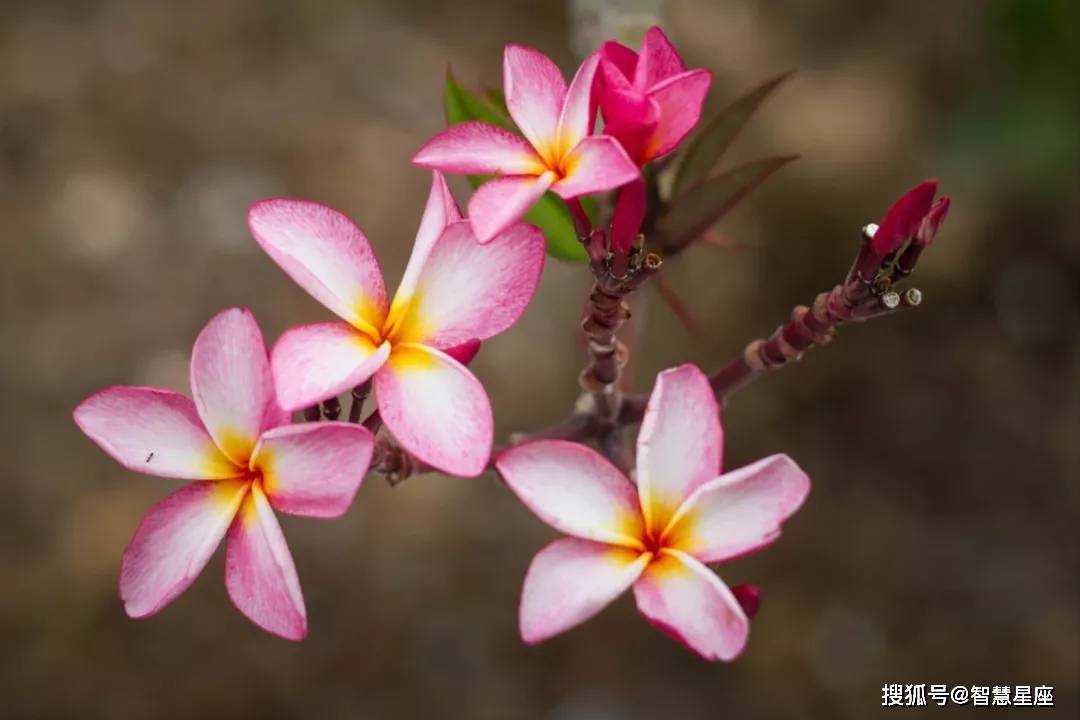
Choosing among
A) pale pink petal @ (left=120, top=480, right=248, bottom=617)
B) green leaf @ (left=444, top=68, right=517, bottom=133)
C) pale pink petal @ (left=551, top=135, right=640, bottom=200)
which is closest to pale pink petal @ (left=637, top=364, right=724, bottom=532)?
pale pink petal @ (left=551, top=135, right=640, bottom=200)

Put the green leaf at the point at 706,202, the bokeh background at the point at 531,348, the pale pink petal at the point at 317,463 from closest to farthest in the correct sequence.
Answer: the pale pink petal at the point at 317,463, the green leaf at the point at 706,202, the bokeh background at the point at 531,348

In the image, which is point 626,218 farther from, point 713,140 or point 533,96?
point 713,140

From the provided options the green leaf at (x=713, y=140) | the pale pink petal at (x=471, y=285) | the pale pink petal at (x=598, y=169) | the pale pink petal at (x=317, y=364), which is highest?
the green leaf at (x=713, y=140)

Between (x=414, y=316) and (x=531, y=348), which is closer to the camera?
(x=414, y=316)

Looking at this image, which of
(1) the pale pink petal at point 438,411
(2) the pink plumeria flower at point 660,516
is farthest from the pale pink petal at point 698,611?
(1) the pale pink petal at point 438,411

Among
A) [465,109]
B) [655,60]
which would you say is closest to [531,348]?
[465,109]

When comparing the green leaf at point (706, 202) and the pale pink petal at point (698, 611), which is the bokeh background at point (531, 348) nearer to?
the green leaf at point (706, 202)
